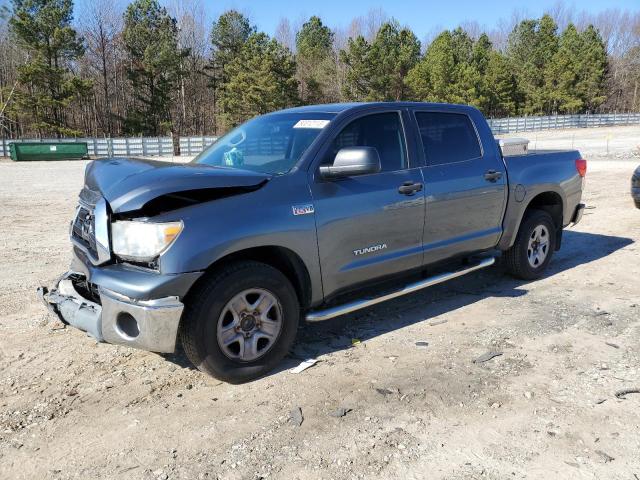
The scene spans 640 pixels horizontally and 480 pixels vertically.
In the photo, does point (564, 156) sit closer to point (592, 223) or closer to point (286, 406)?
point (592, 223)

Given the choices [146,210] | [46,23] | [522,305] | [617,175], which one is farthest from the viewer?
[46,23]

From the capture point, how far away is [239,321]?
361 cm

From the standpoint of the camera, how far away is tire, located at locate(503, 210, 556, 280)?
571 centimetres

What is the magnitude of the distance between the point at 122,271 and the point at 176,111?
62389 millimetres

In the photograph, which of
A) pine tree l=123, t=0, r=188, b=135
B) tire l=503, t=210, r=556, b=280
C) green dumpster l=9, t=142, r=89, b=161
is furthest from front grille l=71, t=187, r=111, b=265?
pine tree l=123, t=0, r=188, b=135

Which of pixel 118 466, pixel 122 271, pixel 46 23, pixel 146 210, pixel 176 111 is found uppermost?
pixel 46 23

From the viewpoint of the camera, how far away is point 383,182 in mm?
4266

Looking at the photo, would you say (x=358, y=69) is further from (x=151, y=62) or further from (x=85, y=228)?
(x=85, y=228)

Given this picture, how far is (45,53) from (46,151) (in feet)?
52.6

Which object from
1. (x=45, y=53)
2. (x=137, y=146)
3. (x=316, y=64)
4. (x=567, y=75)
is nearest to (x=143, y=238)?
(x=137, y=146)

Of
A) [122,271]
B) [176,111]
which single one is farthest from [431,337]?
[176,111]

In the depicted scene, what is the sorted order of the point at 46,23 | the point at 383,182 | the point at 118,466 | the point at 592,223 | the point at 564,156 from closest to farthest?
the point at 118,466, the point at 383,182, the point at 564,156, the point at 592,223, the point at 46,23

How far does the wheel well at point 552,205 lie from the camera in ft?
19.6

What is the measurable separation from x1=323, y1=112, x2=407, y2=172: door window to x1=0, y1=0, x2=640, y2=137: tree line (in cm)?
4554
